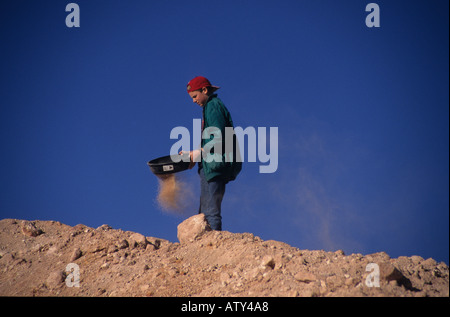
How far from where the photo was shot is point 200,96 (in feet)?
19.5

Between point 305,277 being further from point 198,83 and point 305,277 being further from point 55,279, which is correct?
point 198,83

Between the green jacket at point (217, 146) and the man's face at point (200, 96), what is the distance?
148mm

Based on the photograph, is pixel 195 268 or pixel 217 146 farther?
pixel 217 146

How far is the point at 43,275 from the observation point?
5.21 metres

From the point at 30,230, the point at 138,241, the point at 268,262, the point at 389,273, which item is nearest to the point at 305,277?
the point at 268,262

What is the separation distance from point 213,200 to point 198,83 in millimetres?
1656

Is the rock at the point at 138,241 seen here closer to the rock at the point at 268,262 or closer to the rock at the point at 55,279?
the rock at the point at 55,279

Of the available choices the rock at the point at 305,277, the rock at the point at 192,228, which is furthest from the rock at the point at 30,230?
the rock at the point at 305,277

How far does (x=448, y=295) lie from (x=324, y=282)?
1.03 metres

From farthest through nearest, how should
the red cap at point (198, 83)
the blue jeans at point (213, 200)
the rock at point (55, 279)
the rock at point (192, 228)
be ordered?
the red cap at point (198, 83) < the blue jeans at point (213, 200) < the rock at point (192, 228) < the rock at point (55, 279)

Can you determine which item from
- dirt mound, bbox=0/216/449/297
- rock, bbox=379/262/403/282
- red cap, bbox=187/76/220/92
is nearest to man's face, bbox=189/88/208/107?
red cap, bbox=187/76/220/92

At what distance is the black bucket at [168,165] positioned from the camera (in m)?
5.78
